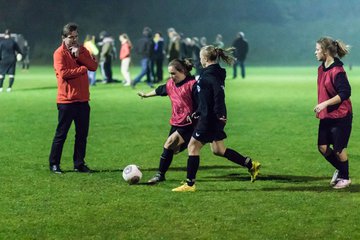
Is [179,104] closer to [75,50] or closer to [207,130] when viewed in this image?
[207,130]

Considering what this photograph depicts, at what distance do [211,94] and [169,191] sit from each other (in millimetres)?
1230

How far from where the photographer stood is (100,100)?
77.9ft

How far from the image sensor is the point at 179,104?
9375 mm

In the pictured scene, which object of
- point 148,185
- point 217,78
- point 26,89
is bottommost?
point 26,89

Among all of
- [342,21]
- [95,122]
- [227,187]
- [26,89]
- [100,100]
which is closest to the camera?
[227,187]

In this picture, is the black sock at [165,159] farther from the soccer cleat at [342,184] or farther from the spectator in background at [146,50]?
the spectator in background at [146,50]

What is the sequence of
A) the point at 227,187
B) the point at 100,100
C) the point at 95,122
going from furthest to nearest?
the point at 100,100, the point at 95,122, the point at 227,187

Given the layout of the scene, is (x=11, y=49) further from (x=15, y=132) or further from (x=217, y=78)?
(x=217, y=78)

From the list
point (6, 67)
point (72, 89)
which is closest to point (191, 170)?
point (72, 89)

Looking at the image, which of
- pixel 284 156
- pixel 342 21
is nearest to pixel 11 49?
pixel 284 156

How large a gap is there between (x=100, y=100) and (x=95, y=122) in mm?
6557

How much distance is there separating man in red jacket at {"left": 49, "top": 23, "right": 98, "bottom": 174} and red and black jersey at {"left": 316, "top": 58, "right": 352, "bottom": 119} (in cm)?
307

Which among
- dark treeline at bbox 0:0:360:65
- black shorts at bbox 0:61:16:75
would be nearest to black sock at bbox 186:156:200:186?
black shorts at bbox 0:61:16:75

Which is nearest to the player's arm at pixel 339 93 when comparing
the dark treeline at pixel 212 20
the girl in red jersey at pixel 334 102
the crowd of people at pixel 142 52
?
the girl in red jersey at pixel 334 102
